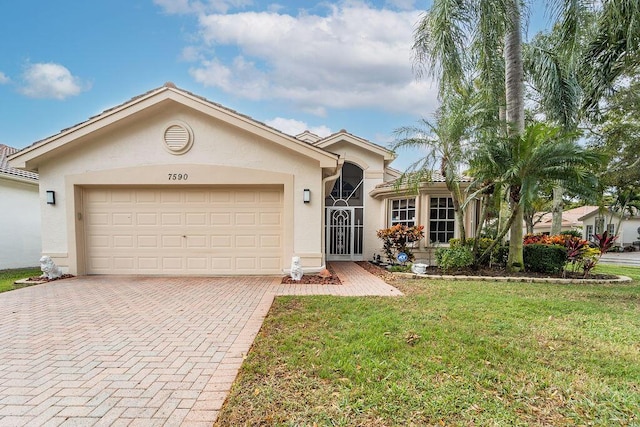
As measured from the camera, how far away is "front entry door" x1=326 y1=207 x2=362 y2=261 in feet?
43.9

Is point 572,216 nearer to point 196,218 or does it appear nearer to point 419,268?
point 419,268

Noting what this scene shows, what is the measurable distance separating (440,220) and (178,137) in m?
9.68

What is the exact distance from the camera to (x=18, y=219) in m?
11.8

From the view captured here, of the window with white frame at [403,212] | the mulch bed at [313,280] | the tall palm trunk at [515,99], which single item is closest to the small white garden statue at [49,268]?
the mulch bed at [313,280]

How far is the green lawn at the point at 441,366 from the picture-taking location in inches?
106

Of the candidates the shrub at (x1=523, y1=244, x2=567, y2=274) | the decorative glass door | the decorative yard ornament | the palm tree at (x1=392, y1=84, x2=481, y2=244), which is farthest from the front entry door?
the shrub at (x1=523, y1=244, x2=567, y2=274)

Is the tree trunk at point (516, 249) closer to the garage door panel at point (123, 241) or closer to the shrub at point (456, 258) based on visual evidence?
the shrub at point (456, 258)

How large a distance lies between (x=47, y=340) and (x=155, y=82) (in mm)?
8438

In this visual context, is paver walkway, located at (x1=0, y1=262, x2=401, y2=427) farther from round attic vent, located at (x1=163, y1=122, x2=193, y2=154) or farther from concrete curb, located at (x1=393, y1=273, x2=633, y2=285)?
round attic vent, located at (x1=163, y1=122, x2=193, y2=154)

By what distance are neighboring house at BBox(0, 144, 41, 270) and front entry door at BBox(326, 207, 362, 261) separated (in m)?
12.3

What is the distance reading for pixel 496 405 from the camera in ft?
9.22

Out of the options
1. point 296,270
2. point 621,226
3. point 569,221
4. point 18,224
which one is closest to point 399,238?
point 296,270

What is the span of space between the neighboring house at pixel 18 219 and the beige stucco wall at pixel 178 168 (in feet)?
15.8

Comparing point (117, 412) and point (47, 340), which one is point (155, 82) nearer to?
point (47, 340)
